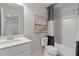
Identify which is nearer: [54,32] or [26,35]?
[26,35]

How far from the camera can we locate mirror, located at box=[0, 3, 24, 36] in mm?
1699

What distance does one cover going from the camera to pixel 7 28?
178 cm

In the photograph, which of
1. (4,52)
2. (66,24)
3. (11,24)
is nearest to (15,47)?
(4,52)

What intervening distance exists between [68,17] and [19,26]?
52.4 inches

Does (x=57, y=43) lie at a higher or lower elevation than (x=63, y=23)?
lower

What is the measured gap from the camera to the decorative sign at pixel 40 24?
Answer: 6.67ft

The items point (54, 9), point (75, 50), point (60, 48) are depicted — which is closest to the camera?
point (75, 50)

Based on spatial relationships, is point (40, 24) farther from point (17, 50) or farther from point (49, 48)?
point (17, 50)

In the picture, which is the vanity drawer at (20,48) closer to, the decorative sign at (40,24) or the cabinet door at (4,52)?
the cabinet door at (4,52)

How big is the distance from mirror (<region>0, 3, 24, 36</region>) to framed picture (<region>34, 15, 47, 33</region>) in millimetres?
365

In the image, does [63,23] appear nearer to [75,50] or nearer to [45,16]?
[45,16]

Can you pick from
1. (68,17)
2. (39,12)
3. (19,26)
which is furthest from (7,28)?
(68,17)

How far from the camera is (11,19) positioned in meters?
1.81

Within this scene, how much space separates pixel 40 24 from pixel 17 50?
846 millimetres
